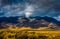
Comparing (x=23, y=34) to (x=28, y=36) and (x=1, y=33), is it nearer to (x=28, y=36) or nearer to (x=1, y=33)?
(x=28, y=36)

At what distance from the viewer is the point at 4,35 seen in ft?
133

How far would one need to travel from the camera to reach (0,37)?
39844mm

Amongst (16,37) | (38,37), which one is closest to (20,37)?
(16,37)

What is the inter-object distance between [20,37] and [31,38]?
214 cm

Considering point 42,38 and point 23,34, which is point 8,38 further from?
point 42,38

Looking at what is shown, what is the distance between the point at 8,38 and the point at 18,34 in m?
2.21

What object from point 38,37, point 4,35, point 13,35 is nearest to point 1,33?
point 4,35

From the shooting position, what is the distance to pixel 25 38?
3903 cm

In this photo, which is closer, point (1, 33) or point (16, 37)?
point (16, 37)

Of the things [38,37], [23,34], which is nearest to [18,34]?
[23,34]

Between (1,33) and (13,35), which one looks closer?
(13,35)

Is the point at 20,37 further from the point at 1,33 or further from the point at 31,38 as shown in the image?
the point at 1,33

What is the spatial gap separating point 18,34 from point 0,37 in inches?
128

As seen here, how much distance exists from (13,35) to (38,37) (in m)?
4.58
